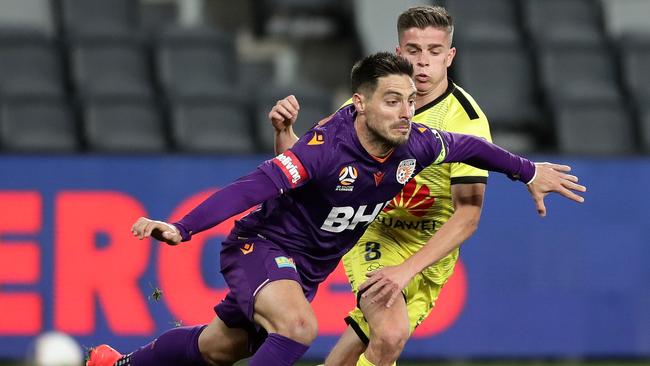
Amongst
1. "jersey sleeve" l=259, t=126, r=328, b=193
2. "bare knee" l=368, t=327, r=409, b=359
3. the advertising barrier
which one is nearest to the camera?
"jersey sleeve" l=259, t=126, r=328, b=193

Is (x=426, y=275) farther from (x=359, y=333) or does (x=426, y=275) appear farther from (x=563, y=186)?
(x=563, y=186)

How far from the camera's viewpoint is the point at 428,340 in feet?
34.4

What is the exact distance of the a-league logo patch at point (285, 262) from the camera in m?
6.49

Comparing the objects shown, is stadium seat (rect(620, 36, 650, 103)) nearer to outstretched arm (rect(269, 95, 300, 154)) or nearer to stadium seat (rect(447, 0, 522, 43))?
stadium seat (rect(447, 0, 522, 43))

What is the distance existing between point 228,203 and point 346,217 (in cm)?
70

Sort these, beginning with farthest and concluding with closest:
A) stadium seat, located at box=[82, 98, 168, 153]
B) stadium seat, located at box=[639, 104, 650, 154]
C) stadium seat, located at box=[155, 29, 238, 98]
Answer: stadium seat, located at box=[155, 29, 238, 98]
stadium seat, located at box=[639, 104, 650, 154]
stadium seat, located at box=[82, 98, 168, 153]

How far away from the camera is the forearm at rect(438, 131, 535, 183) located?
6.59 metres

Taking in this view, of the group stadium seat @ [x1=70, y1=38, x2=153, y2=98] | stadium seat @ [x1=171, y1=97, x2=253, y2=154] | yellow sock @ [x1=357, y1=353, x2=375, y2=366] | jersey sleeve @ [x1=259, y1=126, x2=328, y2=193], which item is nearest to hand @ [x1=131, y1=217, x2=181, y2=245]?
jersey sleeve @ [x1=259, y1=126, x2=328, y2=193]

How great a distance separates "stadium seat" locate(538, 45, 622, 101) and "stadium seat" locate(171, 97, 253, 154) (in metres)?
2.79

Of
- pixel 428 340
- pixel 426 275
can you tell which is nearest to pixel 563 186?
pixel 426 275

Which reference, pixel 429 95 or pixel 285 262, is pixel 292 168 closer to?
pixel 285 262

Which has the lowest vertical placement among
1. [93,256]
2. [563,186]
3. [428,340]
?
[428,340]

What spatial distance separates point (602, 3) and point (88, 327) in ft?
21.3

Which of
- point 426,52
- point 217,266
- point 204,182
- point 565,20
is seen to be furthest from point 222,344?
point 565,20
